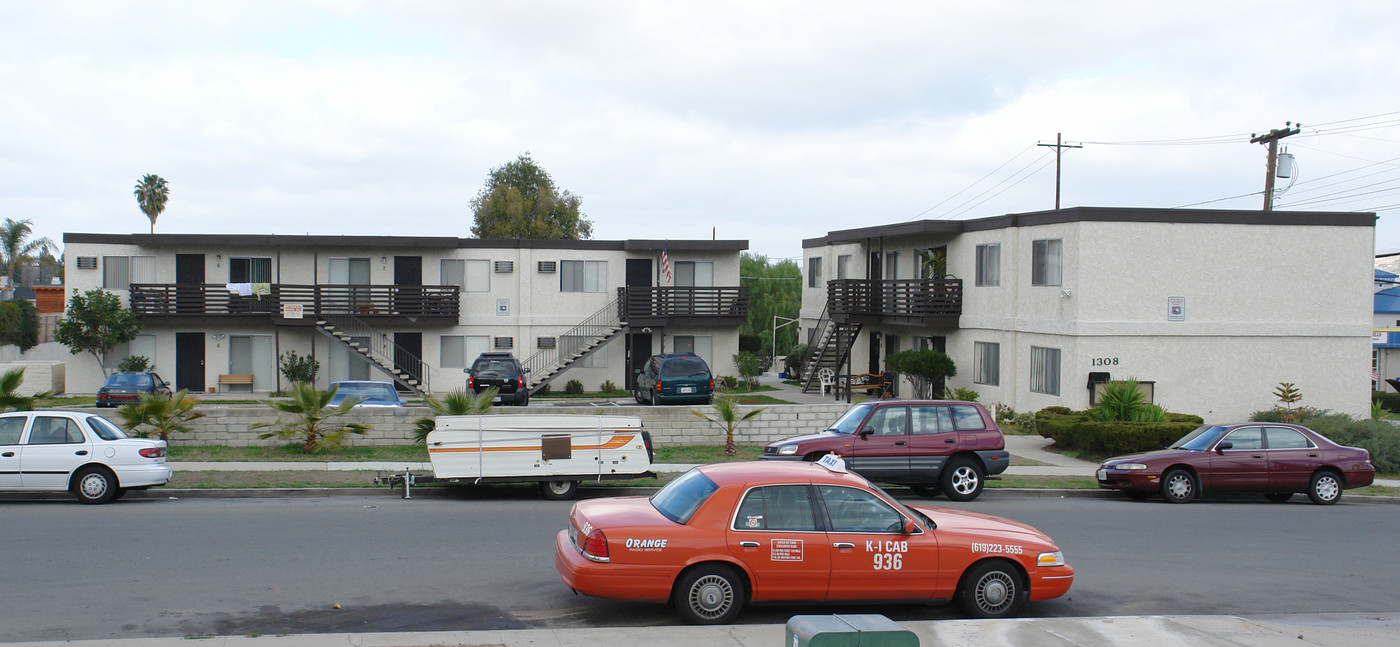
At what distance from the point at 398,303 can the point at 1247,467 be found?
2786 cm

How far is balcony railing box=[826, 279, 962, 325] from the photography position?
32938 mm

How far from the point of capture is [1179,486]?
16797 millimetres

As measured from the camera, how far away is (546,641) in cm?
763

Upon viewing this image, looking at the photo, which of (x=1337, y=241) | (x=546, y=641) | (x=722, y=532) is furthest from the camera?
(x=1337, y=241)

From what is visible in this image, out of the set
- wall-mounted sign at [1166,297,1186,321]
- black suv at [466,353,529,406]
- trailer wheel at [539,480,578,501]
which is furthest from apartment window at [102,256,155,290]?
wall-mounted sign at [1166,297,1186,321]

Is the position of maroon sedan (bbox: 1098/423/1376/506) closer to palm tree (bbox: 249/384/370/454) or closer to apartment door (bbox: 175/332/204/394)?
palm tree (bbox: 249/384/370/454)

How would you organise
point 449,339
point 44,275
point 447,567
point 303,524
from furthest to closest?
point 44,275 → point 449,339 → point 303,524 → point 447,567

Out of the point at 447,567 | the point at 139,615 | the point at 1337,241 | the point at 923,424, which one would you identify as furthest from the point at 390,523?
the point at 1337,241

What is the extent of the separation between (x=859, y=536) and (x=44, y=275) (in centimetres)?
9984

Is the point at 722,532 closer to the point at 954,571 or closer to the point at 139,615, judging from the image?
the point at 954,571

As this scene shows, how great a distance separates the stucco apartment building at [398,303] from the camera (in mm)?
35250

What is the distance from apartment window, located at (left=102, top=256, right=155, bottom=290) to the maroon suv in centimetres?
2900

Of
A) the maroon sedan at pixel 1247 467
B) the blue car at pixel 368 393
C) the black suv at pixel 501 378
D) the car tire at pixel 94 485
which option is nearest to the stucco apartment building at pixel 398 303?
the black suv at pixel 501 378

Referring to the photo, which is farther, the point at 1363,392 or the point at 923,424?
the point at 1363,392
